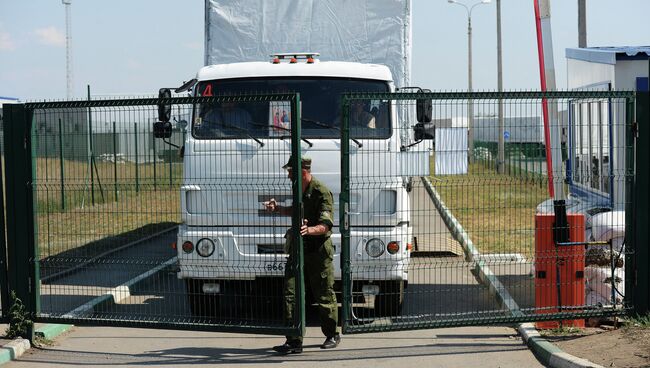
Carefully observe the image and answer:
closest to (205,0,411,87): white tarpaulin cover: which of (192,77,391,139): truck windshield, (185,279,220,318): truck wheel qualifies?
(192,77,391,139): truck windshield

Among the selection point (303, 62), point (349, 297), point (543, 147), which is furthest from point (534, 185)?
point (303, 62)

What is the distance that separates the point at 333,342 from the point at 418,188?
2.18 meters

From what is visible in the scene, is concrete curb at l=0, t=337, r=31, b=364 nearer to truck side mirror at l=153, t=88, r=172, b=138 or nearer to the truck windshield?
truck side mirror at l=153, t=88, r=172, b=138

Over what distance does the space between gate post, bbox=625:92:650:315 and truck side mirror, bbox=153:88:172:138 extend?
470 cm

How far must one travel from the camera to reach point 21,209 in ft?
28.0

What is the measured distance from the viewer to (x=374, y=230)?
882 centimetres

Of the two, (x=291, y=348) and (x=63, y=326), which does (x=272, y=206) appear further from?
(x=63, y=326)

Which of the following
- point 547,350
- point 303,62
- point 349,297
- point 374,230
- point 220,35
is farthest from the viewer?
point 220,35

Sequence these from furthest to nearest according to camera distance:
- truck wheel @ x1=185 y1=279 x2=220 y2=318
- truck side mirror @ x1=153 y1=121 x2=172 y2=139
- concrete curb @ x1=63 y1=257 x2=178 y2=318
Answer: concrete curb @ x1=63 y1=257 x2=178 y2=318 → truck side mirror @ x1=153 y1=121 x2=172 y2=139 → truck wheel @ x1=185 y1=279 x2=220 y2=318

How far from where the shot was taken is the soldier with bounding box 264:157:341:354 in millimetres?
8047

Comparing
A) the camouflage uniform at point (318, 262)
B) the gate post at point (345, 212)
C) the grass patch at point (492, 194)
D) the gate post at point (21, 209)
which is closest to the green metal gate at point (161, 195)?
the gate post at point (21, 209)

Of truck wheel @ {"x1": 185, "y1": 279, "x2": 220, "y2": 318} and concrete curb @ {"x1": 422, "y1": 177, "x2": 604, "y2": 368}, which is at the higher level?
truck wheel @ {"x1": 185, "y1": 279, "x2": 220, "y2": 318}

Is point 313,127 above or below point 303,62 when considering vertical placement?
below

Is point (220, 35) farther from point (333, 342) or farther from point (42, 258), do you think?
point (333, 342)
